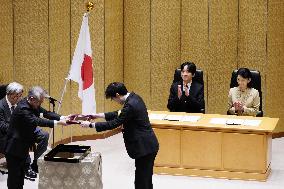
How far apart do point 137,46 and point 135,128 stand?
3910mm

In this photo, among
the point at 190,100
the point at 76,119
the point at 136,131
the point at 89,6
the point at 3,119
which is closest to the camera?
the point at 136,131

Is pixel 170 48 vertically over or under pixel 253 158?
over

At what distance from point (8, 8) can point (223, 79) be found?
334cm

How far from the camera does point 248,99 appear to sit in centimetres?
817

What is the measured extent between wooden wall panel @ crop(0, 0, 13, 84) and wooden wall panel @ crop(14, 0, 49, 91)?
0.26 feet

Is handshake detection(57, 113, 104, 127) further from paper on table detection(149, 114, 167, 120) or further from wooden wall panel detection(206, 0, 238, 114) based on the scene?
wooden wall panel detection(206, 0, 238, 114)

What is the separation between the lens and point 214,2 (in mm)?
9586

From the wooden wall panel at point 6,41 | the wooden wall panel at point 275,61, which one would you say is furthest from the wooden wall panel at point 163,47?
the wooden wall panel at point 6,41

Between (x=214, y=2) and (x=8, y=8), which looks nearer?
(x=8, y=8)

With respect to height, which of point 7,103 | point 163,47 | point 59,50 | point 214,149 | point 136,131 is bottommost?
point 214,149

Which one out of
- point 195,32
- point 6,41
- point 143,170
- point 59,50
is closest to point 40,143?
point 6,41

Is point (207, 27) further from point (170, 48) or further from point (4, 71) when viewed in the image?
point (4, 71)

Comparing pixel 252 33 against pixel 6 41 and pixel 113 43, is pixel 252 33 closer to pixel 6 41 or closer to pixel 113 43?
pixel 113 43

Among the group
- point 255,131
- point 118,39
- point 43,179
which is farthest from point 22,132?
point 118,39
